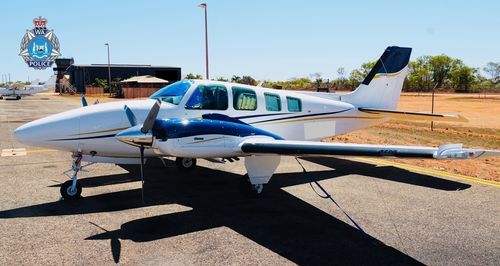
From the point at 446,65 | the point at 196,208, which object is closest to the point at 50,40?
the point at 446,65

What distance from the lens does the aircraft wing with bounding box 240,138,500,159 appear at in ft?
20.5

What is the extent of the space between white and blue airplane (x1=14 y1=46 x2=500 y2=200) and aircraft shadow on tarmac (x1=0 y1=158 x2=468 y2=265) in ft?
2.46

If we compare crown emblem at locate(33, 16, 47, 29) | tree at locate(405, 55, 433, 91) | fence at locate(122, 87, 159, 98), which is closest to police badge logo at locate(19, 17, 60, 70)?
crown emblem at locate(33, 16, 47, 29)

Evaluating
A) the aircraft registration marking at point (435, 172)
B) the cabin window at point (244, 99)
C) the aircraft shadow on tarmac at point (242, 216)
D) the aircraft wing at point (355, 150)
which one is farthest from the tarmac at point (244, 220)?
the cabin window at point (244, 99)

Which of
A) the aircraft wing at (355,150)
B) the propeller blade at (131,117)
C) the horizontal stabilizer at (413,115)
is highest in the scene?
the propeller blade at (131,117)

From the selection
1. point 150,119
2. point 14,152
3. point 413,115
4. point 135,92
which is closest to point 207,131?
point 150,119

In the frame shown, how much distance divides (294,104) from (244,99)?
1943 millimetres

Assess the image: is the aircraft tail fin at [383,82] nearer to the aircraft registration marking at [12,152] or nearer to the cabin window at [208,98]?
the cabin window at [208,98]

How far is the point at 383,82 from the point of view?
1426cm

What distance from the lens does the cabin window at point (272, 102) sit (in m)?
11.4

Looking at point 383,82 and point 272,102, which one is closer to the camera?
point 272,102

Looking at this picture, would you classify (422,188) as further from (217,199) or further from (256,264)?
(256,264)

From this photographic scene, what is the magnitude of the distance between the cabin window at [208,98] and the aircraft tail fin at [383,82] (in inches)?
213

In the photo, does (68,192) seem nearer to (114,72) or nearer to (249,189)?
(249,189)
